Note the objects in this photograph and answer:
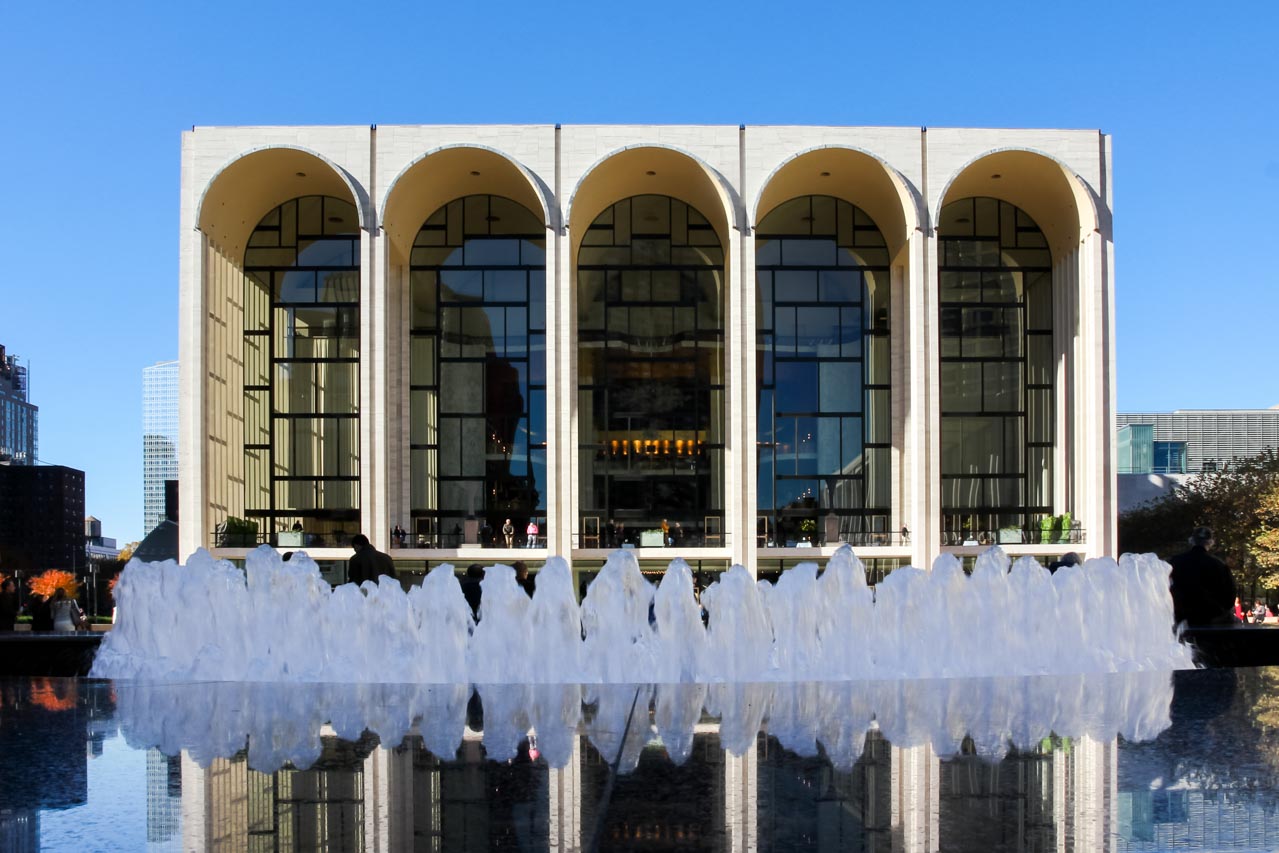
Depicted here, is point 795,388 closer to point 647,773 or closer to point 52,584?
point 647,773

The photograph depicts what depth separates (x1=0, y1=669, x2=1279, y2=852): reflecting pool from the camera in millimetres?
4637

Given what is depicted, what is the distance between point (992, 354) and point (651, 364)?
9.73 meters

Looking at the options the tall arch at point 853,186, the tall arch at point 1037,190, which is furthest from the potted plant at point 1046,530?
the tall arch at point 853,186

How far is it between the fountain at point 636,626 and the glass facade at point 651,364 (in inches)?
877

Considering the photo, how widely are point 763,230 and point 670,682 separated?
26365 millimetres

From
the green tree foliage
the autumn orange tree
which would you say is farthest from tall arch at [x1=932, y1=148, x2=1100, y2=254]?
the autumn orange tree

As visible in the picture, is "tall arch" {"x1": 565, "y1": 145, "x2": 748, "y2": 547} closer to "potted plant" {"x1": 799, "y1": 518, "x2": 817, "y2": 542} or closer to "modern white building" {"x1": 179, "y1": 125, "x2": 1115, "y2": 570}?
"modern white building" {"x1": 179, "y1": 125, "x2": 1115, "y2": 570}

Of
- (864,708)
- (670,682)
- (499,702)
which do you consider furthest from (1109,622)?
(499,702)

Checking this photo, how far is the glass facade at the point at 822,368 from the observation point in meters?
35.2

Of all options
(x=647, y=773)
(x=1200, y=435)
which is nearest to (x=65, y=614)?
(x=647, y=773)

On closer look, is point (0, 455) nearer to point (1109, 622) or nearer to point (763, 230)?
point (763, 230)

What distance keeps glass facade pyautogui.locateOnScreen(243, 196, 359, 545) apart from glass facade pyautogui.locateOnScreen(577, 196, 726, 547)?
21.5ft

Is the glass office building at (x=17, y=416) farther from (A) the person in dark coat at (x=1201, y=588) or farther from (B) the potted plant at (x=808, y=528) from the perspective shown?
(A) the person in dark coat at (x=1201, y=588)

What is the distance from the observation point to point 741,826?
471cm
